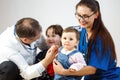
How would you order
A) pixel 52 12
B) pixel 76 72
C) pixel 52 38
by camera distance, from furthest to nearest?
pixel 52 12 → pixel 52 38 → pixel 76 72

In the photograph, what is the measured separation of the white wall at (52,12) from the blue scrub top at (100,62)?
0.73m

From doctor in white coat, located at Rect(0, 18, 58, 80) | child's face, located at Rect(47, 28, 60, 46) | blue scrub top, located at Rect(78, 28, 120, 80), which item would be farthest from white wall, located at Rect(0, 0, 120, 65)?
doctor in white coat, located at Rect(0, 18, 58, 80)

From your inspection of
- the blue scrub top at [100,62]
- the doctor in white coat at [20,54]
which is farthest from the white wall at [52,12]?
the doctor in white coat at [20,54]

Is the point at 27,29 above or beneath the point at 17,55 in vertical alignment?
above

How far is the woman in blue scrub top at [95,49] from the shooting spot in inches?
58.0

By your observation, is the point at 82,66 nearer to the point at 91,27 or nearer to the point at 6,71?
the point at 91,27

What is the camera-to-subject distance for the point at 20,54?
158 centimetres

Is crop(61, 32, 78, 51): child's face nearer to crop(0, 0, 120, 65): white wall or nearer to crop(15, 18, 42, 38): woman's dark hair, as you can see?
crop(15, 18, 42, 38): woman's dark hair

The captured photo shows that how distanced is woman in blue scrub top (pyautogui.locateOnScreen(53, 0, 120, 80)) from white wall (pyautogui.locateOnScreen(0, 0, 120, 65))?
30.0 inches

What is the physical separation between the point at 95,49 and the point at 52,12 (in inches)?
40.2

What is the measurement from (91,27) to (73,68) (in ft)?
1.08

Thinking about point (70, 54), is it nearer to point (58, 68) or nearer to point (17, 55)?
point (58, 68)

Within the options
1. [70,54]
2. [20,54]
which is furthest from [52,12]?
[70,54]

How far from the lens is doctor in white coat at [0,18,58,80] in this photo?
151cm
